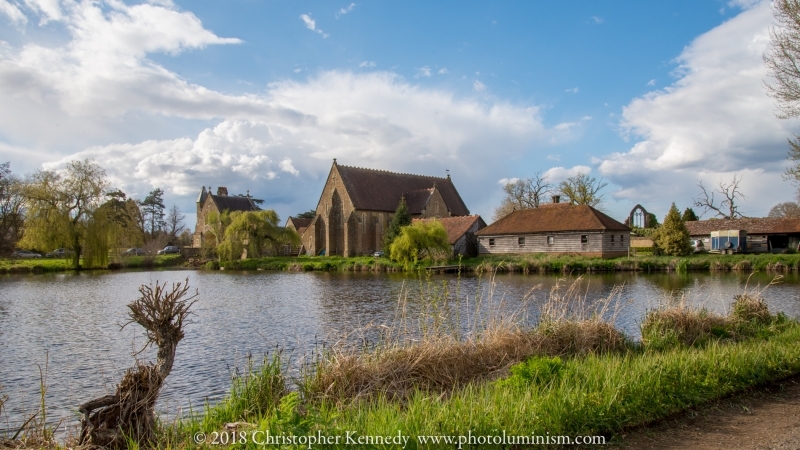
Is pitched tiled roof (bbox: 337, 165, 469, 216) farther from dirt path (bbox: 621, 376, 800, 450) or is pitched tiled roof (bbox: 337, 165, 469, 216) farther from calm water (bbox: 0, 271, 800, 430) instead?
dirt path (bbox: 621, 376, 800, 450)

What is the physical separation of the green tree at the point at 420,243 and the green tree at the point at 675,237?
15.2 metres

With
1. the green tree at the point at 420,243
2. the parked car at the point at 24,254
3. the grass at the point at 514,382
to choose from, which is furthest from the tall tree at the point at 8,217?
the grass at the point at 514,382

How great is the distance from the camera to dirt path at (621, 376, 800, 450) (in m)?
4.61

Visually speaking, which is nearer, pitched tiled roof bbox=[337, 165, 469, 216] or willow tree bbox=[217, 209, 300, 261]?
willow tree bbox=[217, 209, 300, 261]

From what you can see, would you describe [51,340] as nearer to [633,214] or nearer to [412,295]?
[412,295]

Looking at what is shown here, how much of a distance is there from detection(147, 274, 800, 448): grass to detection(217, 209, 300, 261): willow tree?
39.1 m

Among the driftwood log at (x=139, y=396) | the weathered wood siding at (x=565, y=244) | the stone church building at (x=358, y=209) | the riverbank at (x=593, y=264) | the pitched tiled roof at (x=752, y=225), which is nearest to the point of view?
the driftwood log at (x=139, y=396)

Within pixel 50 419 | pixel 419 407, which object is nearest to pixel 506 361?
pixel 419 407

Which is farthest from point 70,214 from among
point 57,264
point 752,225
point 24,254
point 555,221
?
point 752,225

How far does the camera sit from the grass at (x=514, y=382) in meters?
4.58

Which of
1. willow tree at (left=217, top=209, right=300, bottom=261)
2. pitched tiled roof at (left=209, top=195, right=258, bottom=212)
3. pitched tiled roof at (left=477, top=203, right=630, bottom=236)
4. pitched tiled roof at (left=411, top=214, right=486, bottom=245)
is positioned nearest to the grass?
pitched tiled roof at (left=477, top=203, right=630, bottom=236)

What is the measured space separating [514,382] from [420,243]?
3203cm

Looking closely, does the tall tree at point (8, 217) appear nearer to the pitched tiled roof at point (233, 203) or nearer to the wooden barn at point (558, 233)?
the pitched tiled roof at point (233, 203)

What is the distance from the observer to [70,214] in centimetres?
4197
